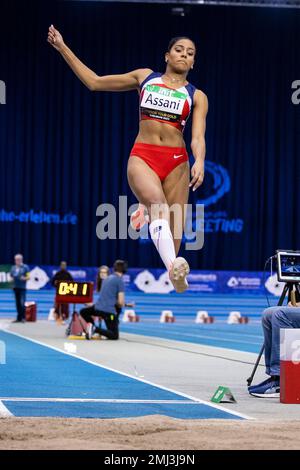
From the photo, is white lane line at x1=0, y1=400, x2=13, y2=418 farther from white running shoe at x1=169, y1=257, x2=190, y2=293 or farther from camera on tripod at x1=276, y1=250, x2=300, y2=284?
camera on tripod at x1=276, y1=250, x2=300, y2=284

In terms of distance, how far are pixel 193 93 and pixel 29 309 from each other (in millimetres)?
17467

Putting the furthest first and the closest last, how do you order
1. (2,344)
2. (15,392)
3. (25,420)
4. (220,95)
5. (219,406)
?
(220,95), (2,344), (15,392), (219,406), (25,420)

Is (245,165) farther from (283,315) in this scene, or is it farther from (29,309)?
(283,315)

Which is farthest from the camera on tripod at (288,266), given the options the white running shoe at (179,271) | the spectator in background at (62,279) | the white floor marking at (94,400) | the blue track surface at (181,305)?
the blue track surface at (181,305)

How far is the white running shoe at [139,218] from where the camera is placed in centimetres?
591

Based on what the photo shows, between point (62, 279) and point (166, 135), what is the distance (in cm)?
1594

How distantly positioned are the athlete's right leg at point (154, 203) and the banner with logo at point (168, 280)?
63.3 ft

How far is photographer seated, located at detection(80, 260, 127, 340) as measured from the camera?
1591 cm

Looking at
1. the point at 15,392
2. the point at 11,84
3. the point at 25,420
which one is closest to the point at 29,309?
the point at 11,84

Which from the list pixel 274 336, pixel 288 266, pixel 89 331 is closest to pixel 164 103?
pixel 288 266

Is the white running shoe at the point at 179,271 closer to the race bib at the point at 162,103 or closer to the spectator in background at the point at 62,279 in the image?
the race bib at the point at 162,103

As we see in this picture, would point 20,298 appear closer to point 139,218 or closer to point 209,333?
point 209,333

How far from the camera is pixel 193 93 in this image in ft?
19.5

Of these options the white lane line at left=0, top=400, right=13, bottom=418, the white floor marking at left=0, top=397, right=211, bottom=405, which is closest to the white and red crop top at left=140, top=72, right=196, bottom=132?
the white lane line at left=0, top=400, right=13, bottom=418
